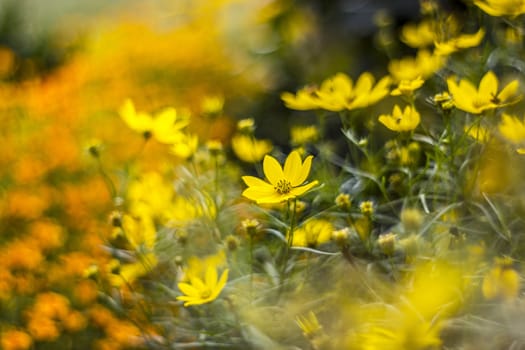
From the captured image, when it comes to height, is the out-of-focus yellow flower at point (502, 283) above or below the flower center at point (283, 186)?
below

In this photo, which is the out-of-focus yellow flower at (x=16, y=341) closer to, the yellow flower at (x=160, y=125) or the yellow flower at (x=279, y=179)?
the yellow flower at (x=160, y=125)

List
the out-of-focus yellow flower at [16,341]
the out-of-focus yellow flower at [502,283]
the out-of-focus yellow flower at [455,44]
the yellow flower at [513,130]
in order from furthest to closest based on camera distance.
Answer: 1. the out-of-focus yellow flower at [16,341]
2. the out-of-focus yellow flower at [455,44]
3. the yellow flower at [513,130]
4. the out-of-focus yellow flower at [502,283]

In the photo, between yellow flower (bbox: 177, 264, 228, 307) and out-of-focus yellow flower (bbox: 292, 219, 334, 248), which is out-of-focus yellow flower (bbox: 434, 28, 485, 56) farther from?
yellow flower (bbox: 177, 264, 228, 307)

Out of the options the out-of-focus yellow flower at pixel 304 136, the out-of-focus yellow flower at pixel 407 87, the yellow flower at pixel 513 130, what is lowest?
the out-of-focus yellow flower at pixel 304 136

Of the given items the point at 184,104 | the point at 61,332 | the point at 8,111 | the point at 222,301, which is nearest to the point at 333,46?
the point at 184,104

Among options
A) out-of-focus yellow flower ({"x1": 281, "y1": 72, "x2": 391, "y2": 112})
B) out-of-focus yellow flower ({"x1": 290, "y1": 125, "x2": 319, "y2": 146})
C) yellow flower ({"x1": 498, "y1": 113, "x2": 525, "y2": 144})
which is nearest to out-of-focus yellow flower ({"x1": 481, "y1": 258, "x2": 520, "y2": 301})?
yellow flower ({"x1": 498, "y1": 113, "x2": 525, "y2": 144})

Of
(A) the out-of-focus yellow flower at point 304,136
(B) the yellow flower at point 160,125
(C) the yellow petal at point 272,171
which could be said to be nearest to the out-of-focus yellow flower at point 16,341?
(B) the yellow flower at point 160,125

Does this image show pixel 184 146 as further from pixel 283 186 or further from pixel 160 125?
pixel 283 186
